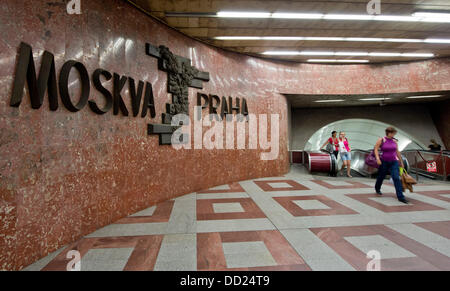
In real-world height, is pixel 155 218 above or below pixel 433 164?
below

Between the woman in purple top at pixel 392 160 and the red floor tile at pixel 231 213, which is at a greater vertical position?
the woman in purple top at pixel 392 160

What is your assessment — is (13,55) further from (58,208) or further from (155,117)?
(155,117)

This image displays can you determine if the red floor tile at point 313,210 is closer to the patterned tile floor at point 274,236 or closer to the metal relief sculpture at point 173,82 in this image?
the patterned tile floor at point 274,236

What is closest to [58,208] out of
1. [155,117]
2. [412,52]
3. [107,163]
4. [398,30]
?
[107,163]

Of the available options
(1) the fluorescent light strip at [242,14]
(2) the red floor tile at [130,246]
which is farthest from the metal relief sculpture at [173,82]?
(2) the red floor tile at [130,246]

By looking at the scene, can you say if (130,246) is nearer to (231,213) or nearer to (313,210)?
(231,213)

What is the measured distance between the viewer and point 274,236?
Result: 111 inches

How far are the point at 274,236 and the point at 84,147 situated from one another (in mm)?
2741

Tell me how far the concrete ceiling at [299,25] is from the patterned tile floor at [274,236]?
3787 millimetres

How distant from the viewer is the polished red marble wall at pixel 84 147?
7.00 ft

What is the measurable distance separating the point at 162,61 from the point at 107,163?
2.37 m

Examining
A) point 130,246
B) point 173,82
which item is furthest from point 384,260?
point 173,82
